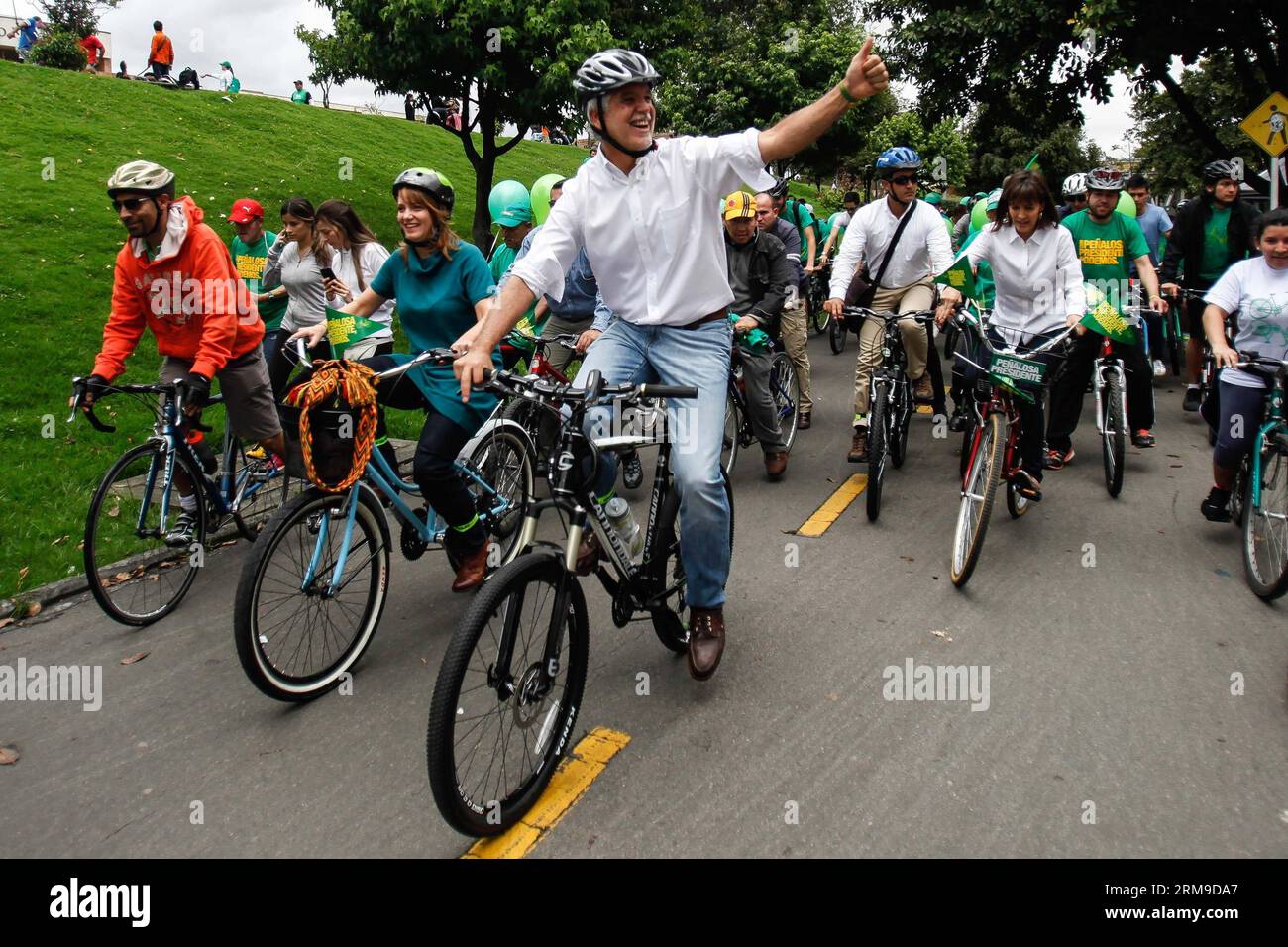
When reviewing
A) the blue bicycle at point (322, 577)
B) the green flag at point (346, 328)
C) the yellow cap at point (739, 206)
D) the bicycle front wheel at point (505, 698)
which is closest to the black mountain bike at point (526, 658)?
the bicycle front wheel at point (505, 698)

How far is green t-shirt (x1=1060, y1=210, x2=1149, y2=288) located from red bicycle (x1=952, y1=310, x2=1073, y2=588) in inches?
72.0

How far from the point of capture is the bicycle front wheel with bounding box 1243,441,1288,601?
498cm

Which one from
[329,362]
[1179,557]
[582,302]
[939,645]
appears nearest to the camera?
[329,362]

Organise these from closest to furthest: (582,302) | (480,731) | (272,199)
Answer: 1. (480,731)
2. (582,302)
3. (272,199)

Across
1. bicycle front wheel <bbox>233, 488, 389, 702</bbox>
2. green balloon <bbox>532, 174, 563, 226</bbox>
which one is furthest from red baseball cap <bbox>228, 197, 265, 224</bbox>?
bicycle front wheel <bbox>233, 488, 389, 702</bbox>

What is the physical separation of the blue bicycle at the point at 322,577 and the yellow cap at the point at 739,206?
10.0 feet

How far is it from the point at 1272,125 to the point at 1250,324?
9418mm

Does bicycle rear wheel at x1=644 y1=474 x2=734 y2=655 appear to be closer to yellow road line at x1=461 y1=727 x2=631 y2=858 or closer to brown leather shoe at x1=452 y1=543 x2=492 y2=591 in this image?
yellow road line at x1=461 y1=727 x2=631 y2=858

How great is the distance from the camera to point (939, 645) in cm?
448

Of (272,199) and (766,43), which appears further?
(766,43)

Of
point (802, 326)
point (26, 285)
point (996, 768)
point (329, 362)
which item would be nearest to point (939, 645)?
point (996, 768)

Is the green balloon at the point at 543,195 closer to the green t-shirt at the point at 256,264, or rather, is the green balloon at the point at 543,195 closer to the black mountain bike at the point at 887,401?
the green t-shirt at the point at 256,264
